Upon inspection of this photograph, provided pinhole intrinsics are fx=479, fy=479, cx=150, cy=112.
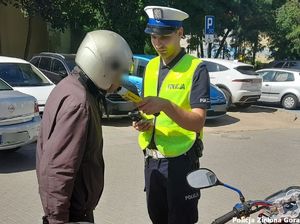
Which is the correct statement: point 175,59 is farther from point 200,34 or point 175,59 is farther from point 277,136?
point 200,34

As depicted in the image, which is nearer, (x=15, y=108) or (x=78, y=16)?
(x=15, y=108)

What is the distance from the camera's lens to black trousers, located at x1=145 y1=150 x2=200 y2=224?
2.79 meters

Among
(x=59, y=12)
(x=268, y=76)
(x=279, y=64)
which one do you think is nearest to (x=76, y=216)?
(x=268, y=76)

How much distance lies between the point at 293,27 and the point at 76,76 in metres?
27.7

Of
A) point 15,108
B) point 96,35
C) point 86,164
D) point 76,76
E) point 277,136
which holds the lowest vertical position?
point 277,136

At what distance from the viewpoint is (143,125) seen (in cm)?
278

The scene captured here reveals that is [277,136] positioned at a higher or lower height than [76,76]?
lower

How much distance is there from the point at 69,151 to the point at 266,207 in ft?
2.72

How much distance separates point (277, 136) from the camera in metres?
11.0

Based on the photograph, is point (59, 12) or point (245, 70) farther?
point (59, 12)

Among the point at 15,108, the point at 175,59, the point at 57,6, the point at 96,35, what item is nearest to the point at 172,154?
the point at 175,59

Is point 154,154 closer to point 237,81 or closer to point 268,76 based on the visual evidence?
point 237,81

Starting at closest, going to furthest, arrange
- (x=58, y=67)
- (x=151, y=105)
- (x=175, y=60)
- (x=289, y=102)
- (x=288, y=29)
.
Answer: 1. (x=151, y=105)
2. (x=175, y=60)
3. (x=58, y=67)
4. (x=289, y=102)
5. (x=288, y=29)

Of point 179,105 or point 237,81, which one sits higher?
point 179,105
